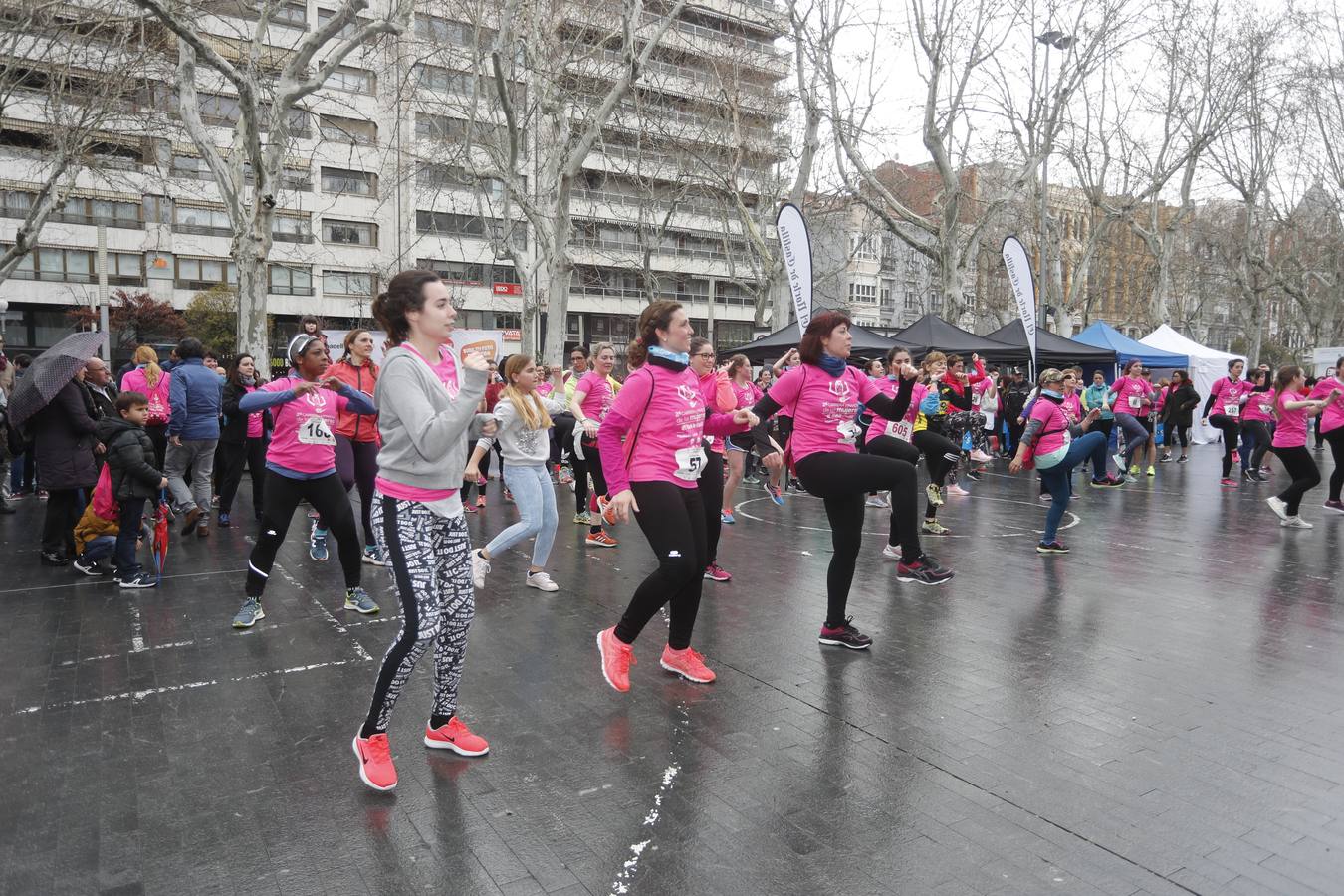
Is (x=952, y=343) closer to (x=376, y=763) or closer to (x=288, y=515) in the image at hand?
(x=288, y=515)

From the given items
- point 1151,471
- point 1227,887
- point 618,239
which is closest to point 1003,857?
point 1227,887

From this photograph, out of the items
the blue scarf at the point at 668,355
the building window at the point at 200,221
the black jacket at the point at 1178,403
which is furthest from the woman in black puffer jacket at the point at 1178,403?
the building window at the point at 200,221

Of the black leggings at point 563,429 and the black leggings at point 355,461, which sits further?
the black leggings at point 563,429

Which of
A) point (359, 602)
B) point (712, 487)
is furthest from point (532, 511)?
point (712, 487)

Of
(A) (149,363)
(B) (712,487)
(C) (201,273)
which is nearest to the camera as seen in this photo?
(B) (712,487)

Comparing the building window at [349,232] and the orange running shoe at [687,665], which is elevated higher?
the building window at [349,232]

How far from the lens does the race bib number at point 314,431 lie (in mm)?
5934

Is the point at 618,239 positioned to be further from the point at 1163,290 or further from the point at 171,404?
the point at 171,404

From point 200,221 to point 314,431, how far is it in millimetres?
42167

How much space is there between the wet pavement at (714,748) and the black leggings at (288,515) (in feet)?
1.49

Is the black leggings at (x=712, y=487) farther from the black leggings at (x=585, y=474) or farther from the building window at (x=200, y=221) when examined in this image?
the building window at (x=200, y=221)

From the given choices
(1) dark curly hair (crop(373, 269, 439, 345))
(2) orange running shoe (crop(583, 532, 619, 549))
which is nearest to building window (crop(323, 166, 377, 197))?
(2) orange running shoe (crop(583, 532, 619, 549))

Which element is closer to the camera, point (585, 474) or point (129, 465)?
point (129, 465)

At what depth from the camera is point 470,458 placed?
742 centimetres
